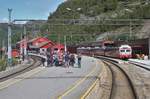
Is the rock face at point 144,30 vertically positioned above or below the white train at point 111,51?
above

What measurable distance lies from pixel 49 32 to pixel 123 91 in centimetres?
9407

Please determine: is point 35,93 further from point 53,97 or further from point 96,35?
point 96,35

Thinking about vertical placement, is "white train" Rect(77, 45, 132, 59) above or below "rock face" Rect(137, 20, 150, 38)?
below

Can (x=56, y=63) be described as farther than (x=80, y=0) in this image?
No

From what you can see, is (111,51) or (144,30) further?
(144,30)

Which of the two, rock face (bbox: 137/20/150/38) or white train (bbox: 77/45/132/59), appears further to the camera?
rock face (bbox: 137/20/150/38)

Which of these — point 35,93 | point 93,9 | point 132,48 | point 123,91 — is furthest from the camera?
point 93,9

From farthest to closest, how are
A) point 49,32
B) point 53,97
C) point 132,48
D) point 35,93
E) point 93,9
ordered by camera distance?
point 93,9, point 49,32, point 132,48, point 35,93, point 53,97

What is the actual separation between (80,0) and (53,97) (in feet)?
560

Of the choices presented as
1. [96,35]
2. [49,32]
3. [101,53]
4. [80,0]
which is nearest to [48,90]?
[101,53]

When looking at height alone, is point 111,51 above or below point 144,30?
below

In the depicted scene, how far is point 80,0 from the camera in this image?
19625cm

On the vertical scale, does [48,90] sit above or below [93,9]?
below

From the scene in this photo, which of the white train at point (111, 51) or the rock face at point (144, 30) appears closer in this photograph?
the white train at point (111, 51)
